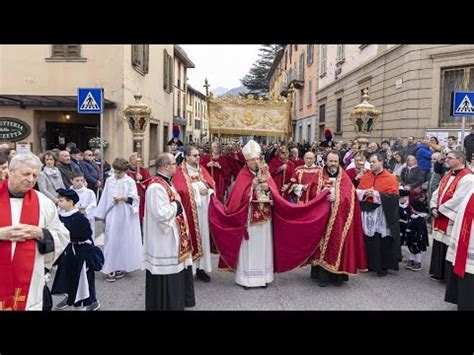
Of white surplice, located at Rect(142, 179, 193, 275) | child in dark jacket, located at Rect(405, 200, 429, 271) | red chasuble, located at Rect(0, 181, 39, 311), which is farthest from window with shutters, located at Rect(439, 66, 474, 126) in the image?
red chasuble, located at Rect(0, 181, 39, 311)

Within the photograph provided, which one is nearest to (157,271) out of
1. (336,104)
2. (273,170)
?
(273,170)

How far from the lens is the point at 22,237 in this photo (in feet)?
11.3

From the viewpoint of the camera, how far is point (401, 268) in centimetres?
709

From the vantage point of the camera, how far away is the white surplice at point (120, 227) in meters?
6.36

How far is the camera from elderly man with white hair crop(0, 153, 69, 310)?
3463 mm

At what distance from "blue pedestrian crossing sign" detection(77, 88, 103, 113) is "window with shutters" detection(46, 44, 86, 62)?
7.58 m

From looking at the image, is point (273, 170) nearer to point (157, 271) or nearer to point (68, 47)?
point (157, 271)

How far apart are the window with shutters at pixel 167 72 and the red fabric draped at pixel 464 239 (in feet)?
67.3

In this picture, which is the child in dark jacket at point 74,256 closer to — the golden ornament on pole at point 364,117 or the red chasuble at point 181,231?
the red chasuble at point 181,231

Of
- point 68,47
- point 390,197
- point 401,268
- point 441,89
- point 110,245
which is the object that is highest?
point 68,47

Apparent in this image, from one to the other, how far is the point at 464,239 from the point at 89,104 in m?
6.27

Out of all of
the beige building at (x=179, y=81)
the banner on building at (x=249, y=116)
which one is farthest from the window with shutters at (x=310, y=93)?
the banner on building at (x=249, y=116)
